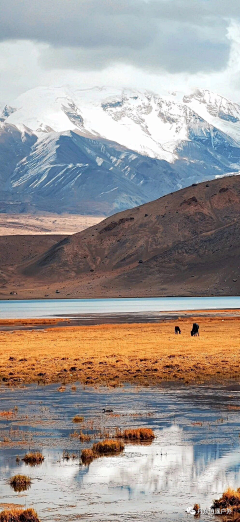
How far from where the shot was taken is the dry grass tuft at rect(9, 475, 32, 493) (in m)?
17.9

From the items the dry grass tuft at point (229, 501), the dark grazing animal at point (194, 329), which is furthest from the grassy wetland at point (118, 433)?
the dark grazing animal at point (194, 329)

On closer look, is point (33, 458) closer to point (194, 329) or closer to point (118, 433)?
point (118, 433)

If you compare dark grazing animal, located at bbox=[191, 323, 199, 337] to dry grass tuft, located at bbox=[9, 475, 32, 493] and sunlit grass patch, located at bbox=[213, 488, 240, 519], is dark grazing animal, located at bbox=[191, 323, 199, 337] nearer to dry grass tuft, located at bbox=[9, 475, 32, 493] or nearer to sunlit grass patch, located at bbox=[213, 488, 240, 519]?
dry grass tuft, located at bbox=[9, 475, 32, 493]

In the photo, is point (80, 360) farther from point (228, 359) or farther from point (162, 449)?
point (162, 449)

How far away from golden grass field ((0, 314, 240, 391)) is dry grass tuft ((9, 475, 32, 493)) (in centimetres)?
1612

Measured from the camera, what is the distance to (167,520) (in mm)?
15570

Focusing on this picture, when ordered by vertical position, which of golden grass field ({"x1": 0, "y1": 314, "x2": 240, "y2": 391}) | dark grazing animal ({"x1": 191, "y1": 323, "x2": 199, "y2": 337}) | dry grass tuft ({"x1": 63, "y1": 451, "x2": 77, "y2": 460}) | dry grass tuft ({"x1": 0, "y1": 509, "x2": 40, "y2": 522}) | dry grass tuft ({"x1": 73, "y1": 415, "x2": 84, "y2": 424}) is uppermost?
dark grazing animal ({"x1": 191, "y1": 323, "x2": 199, "y2": 337})

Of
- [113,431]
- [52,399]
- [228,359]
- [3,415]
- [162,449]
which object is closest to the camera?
[162,449]

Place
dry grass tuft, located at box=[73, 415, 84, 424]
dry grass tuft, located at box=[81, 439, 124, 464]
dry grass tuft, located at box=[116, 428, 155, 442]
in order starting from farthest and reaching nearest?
dry grass tuft, located at box=[73, 415, 84, 424] → dry grass tuft, located at box=[116, 428, 155, 442] → dry grass tuft, located at box=[81, 439, 124, 464]

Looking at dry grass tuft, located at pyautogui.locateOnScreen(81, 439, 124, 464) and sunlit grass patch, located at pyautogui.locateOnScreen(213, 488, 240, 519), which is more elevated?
dry grass tuft, located at pyautogui.locateOnScreen(81, 439, 124, 464)

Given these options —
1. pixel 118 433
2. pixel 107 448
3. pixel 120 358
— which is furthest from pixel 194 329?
pixel 107 448

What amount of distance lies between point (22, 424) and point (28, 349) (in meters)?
24.1

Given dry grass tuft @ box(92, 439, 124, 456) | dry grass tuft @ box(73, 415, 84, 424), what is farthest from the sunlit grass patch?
dry grass tuft @ box(73, 415, 84, 424)

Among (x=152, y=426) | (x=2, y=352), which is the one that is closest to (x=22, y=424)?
(x=152, y=426)
